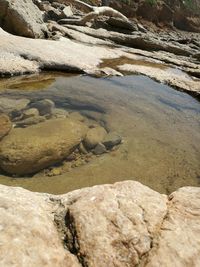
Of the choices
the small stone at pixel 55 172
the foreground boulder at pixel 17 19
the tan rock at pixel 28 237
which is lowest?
the small stone at pixel 55 172

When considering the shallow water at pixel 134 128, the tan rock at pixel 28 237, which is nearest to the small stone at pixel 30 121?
the shallow water at pixel 134 128

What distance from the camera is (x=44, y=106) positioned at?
4.71 metres

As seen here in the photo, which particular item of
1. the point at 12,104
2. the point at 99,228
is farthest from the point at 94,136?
the point at 99,228

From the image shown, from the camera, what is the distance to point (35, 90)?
5.30 meters

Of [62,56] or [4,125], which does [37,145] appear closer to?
[4,125]

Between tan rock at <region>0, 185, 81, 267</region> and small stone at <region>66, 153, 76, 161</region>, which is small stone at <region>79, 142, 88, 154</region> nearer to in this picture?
small stone at <region>66, 153, 76, 161</region>

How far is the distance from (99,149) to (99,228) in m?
2.18

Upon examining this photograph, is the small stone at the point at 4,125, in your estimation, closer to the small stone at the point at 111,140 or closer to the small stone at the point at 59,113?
the small stone at the point at 59,113

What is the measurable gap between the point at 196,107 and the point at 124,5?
20.8 meters

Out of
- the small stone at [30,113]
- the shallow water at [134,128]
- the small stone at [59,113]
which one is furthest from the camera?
the small stone at [59,113]

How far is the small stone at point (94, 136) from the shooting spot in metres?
3.99

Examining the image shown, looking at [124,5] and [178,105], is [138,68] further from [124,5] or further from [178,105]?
[124,5]

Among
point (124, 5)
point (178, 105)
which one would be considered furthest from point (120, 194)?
point (124, 5)

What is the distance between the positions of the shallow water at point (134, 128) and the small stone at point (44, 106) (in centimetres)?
15
